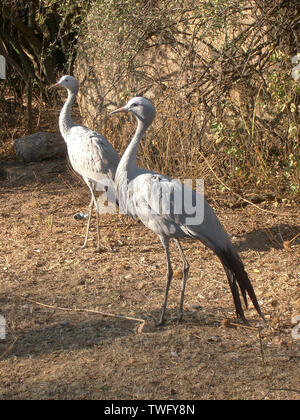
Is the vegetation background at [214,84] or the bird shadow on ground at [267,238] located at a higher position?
the vegetation background at [214,84]

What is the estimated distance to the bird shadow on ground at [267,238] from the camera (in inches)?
214

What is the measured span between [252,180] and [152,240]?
1443 millimetres

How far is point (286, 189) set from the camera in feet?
20.5

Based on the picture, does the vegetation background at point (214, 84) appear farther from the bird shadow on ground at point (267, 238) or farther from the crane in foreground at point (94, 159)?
the crane in foreground at point (94, 159)

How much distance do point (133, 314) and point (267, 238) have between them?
1873mm

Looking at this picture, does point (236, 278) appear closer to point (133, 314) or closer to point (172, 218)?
point (172, 218)

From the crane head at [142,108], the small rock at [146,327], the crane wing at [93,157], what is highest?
the crane head at [142,108]

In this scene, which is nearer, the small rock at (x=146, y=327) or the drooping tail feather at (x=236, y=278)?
the drooping tail feather at (x=236, y=278)

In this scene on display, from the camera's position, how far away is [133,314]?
14.0ft

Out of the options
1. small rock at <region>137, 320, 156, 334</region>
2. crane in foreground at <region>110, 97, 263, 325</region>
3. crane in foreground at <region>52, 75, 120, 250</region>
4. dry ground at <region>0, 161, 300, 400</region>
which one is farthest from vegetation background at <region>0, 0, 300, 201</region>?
small rock at <region>137, 320, 156, 334</region>

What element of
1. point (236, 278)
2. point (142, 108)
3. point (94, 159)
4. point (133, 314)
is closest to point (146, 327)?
point (133, 314)

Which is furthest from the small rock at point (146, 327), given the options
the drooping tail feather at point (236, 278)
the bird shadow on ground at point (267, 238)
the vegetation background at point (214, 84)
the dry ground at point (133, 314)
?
the vegetation background at point (214, 84)

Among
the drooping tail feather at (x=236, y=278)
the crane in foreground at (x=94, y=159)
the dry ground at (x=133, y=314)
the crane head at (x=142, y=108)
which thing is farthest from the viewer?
the crane in foreground at (x=94, y=159)

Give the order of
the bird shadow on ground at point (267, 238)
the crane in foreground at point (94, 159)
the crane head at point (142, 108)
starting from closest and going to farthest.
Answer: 1. the crane head at point (142, 108)
2. the bird shadow on ground at point (267, 238)
3. the crane in foreground at point (94, 159)
